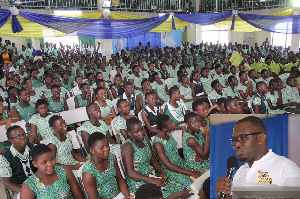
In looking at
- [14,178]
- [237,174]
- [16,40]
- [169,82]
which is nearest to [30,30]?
[169,82]

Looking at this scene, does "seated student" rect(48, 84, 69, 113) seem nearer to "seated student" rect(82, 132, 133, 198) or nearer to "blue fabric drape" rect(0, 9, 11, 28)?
"blue fabric drape" rect(0, 9, 11, 28)

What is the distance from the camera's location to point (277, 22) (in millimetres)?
8555

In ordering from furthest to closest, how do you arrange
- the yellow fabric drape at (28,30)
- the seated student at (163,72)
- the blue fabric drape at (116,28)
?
1. the seated student at (163,72)
2. the blue fabric drape at (116,28)
3. the yellow fabric drape at (28,30)

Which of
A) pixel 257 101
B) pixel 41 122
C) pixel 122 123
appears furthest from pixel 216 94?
pixel 41 122

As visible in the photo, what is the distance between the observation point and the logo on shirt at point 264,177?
137cm

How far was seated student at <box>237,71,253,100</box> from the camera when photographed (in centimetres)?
622

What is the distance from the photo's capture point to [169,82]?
731 cm

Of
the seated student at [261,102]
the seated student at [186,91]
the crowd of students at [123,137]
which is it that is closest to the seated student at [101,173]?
the crowd of students at [123,137]

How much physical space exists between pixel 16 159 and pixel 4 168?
175 millimetres

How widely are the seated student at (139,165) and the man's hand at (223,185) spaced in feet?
5.63

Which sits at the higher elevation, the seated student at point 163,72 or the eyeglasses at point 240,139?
the eyeglasses at point 240,139

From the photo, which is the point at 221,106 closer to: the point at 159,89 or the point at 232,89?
Result: the point at 232,89

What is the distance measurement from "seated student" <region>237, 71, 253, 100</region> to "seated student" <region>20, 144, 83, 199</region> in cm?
445

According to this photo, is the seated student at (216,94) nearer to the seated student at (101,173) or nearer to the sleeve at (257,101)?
the sleeve at (257,101)
